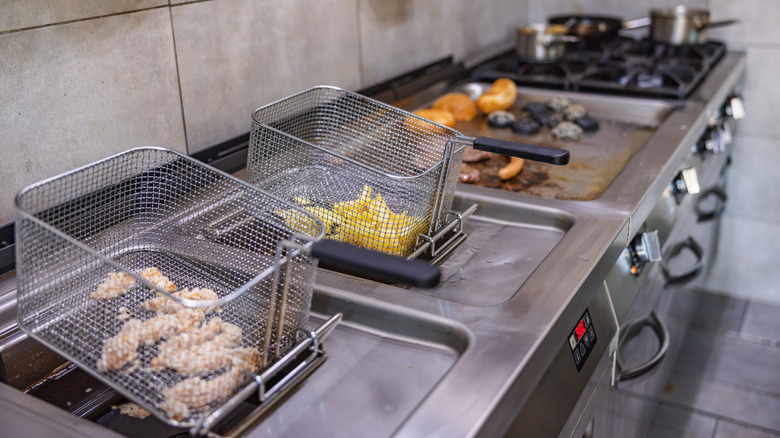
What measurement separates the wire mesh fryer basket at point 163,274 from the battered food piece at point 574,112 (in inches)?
41.2

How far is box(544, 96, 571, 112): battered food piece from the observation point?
5.93ft

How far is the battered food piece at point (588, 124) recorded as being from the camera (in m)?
1.67

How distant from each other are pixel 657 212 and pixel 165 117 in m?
0.93

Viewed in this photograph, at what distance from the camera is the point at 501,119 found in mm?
1696

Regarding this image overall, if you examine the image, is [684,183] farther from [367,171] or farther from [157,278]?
[157,278]

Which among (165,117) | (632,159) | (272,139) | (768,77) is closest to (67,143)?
(165,117)

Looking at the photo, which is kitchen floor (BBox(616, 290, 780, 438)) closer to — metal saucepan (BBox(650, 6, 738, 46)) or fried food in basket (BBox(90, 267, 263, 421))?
metal saucepan (BBox(650, 6, 738, 46))

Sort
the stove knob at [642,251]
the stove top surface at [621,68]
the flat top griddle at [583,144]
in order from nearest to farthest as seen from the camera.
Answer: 1. the stove knob at [642,251]
2. the flat top griddle at [583,144]
3. the stove top surface at [621,68]

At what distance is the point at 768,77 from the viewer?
2.33 metres

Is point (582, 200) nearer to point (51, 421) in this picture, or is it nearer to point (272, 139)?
point (272, 139)

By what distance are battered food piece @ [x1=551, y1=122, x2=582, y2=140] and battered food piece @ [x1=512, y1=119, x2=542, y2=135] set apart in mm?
43

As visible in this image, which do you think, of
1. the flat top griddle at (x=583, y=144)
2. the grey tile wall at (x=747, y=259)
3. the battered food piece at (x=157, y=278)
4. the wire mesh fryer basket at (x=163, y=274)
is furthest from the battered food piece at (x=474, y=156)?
the grey tile wall at (x=747, y=259)

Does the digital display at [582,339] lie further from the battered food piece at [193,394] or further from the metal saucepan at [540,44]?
the metal saucepan at [540,44]

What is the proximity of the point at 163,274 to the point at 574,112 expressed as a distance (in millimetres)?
1166
